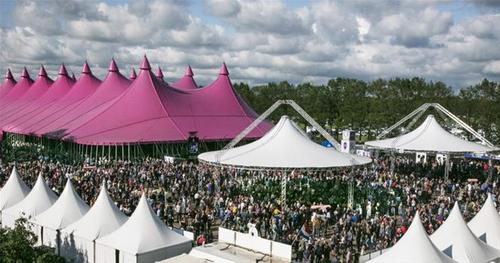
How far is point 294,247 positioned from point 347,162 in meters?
6.98

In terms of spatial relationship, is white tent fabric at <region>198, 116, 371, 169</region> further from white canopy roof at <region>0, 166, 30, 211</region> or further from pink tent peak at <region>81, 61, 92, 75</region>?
pink tent peak at <region>81, 61, 92, 75</region>

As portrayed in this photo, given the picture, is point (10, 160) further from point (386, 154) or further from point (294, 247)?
point (386, 154)

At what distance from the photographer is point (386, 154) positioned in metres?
37.7

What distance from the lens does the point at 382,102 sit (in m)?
57.4

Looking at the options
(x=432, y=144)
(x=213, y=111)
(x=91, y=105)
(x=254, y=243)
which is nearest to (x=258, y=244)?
(x=254, y=243)

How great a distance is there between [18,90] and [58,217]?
138ft

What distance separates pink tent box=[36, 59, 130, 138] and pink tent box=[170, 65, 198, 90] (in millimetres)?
8260

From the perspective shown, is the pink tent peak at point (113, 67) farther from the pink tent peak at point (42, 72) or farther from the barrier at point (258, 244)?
the barrier at point (258, 244)

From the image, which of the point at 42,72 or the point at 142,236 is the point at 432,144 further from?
the point at 42,72

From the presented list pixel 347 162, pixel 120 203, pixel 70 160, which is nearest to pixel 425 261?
pixel 347 162

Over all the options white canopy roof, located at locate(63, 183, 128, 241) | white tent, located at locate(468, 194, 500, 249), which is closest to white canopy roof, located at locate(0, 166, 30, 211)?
white canopy roof, located at locate(63, 183, 128, 241)

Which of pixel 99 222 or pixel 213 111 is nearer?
pixel 99 222

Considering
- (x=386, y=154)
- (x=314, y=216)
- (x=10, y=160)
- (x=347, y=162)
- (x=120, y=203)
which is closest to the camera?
(x=314, y=216)

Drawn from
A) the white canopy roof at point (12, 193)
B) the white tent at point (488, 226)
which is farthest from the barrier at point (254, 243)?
the white canopy roof at point (12, 193)
